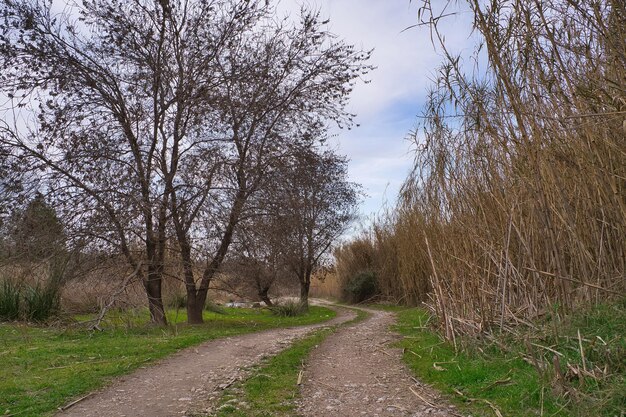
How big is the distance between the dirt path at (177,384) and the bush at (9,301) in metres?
6.79

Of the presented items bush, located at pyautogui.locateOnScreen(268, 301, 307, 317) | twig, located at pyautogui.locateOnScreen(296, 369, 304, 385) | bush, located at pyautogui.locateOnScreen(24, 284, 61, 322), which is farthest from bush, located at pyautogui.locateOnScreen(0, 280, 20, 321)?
twig, located at pyautogui.locateOnScreen(296, 369, 304, 385)

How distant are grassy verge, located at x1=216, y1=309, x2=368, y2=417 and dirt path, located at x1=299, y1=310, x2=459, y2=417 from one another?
15 centimetres

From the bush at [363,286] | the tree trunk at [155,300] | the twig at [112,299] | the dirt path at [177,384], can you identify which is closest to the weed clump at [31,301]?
the tree trunk at [155,300]

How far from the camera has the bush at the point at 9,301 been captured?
13.3 meters

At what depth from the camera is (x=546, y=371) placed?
4.64 meters

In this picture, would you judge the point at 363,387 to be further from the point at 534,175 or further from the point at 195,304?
the point at 195,304

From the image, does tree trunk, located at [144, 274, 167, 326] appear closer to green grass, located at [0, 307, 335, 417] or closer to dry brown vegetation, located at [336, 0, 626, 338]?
green grass, located at [0, 307, 335, 417]

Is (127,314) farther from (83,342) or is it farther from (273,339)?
(273,339)

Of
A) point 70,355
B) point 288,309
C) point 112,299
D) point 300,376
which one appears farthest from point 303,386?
point 288,309

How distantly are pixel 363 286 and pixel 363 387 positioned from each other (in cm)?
2040

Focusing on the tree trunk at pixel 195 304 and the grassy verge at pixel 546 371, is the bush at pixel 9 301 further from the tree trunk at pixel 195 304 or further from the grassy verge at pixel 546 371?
the grassy verge at pixel 546 371

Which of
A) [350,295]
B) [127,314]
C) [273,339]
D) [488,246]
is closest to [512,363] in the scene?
[488,246]

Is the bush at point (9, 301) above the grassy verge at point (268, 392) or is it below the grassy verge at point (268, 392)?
above

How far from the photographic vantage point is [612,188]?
5000 mm
